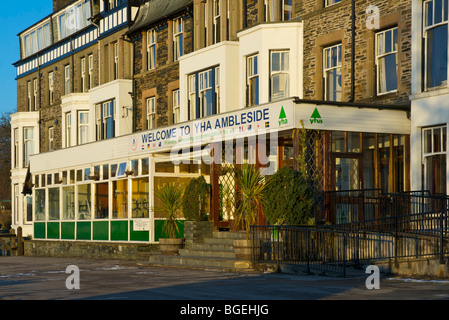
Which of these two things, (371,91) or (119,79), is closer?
(371,91)

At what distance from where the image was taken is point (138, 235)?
91.8ft

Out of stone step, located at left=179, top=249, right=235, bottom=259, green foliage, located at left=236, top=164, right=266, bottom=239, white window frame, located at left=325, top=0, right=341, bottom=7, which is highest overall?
white window frame, located at left=325, top=0, right=341, bottom=7

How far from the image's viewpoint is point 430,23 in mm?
19469

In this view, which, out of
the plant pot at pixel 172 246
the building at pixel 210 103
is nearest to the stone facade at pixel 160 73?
the building at pixel 210 103

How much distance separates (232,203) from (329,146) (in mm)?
4761

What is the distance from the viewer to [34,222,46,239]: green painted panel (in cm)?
3574

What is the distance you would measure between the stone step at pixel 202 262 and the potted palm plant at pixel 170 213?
68 centimetres

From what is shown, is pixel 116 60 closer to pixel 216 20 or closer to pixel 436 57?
pixel 216 20

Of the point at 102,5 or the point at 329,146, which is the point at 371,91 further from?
the point at 102,5

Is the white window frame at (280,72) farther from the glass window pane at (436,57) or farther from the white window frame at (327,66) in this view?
the glass window pane at (436,57)

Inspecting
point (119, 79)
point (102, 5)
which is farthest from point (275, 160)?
point (102, 5)

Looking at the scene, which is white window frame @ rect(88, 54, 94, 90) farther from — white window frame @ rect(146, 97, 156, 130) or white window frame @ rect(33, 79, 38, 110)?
white window frame @ rect(33, 79, 38, 110)

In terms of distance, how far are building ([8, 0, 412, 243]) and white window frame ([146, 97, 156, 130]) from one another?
0.23 ft

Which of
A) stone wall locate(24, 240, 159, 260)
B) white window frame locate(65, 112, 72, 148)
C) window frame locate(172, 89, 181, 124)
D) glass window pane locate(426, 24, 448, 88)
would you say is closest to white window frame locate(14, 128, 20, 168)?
white window frame locate(65, 112, 72, 148)
